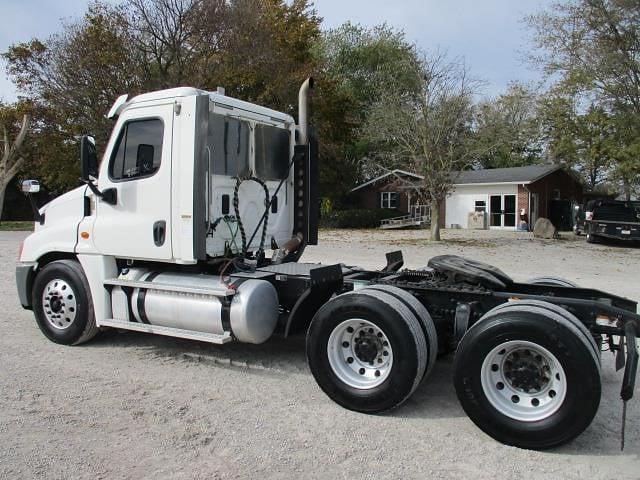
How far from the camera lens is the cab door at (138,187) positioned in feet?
19.5

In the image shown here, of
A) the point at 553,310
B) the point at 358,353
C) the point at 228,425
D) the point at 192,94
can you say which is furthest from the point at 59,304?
the point at 553,310

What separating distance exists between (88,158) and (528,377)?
188 inches

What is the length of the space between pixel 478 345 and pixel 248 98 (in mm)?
26103

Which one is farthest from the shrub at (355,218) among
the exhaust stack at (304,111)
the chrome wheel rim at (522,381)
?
the chrome wheel rim at (522,381)

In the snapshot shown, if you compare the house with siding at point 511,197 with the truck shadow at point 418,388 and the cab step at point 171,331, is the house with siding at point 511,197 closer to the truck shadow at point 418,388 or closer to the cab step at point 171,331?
the truck shadow at point 418,388

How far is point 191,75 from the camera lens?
984 inches

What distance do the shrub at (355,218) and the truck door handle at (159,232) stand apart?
95.7ft

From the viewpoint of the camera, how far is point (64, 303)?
21.5 feet

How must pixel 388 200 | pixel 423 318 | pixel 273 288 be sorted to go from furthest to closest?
pixel 388 200
pixel 273 288
pixel 423 318

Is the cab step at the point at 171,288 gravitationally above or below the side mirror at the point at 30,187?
below

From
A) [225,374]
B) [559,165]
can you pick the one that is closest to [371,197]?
[559,165]

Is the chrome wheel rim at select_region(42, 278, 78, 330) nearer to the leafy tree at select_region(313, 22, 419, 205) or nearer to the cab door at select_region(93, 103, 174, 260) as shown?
the cab door at select_region(93, 103, 174, 260)

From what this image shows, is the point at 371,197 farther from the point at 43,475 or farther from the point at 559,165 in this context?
the point at 43,475

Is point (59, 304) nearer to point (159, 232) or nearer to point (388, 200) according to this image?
point (159, 232)
